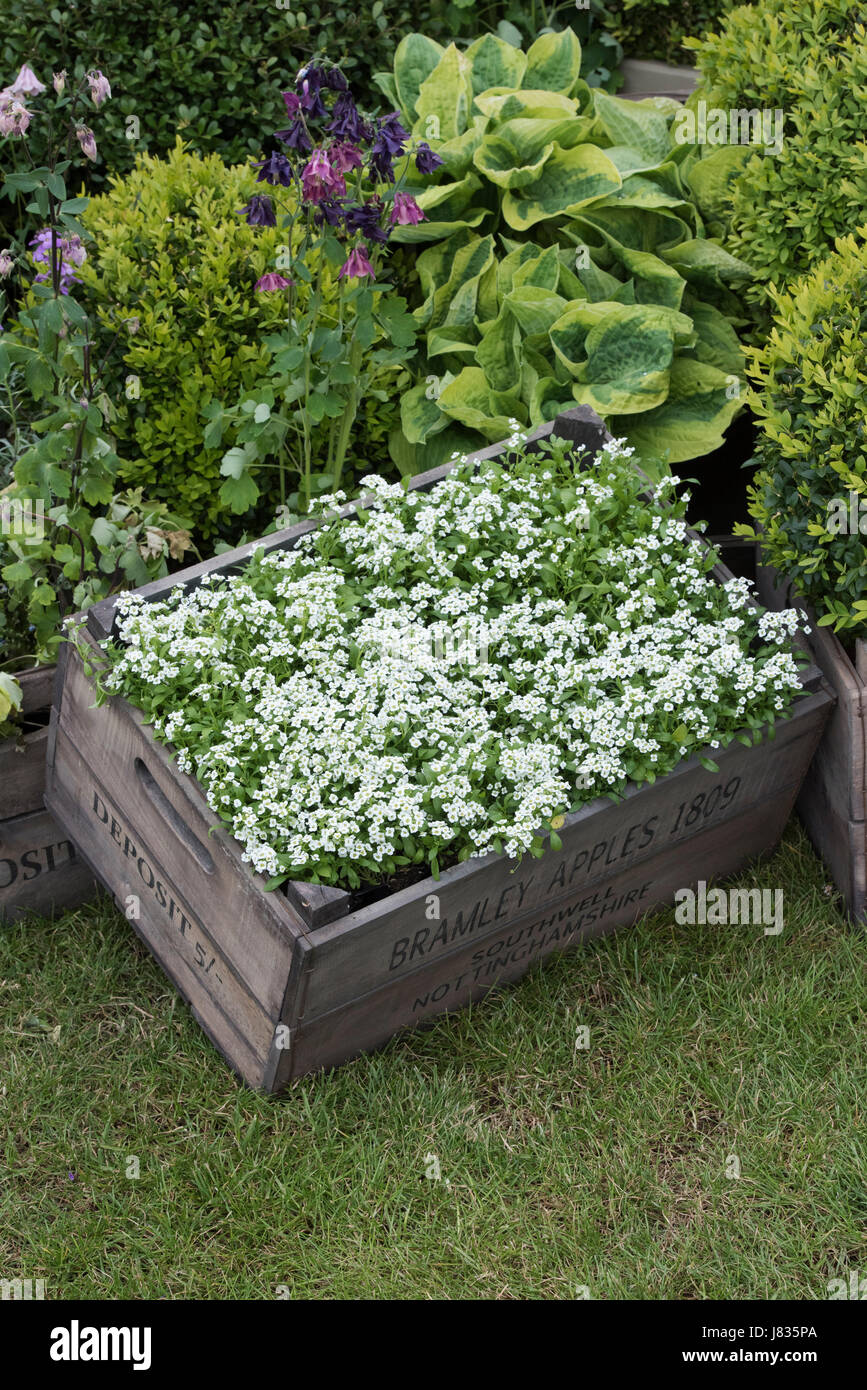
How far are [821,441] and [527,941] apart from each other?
1.15 metres

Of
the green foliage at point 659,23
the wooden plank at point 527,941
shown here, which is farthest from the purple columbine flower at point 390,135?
the green foliage at point 659,23

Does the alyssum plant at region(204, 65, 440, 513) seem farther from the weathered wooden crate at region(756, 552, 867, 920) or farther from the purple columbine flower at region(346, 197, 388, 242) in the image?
the weathered wooden crate at region(756, 552, 867, 920)

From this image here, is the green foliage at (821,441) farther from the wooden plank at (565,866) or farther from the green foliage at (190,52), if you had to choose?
the green foliage at (190,52)

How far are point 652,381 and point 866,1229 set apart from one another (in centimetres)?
183

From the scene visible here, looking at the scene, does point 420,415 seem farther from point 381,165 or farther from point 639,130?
point 639,130

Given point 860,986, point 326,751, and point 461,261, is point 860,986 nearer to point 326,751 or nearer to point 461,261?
point 326,751

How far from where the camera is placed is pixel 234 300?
303 cm

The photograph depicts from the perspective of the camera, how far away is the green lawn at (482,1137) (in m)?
2.23

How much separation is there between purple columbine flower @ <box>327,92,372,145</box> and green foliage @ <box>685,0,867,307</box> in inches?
44.4

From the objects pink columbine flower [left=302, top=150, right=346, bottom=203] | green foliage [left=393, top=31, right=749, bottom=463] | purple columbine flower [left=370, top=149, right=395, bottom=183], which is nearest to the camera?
pink columbine flower [left=302, top=150, right=346, bottom=203]

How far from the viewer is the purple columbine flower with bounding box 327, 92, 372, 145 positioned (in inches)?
97.0

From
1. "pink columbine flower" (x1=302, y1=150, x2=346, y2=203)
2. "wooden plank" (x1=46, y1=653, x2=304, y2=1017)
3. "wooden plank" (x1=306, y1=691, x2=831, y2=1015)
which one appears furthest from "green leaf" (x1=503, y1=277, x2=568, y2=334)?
"wooden plank" (x1=46, y1=653, x2=304, y2=1017)

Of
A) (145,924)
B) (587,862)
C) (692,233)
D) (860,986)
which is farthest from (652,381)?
(145,924)

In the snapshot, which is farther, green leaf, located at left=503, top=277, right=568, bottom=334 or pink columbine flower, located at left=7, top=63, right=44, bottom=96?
green leaf, located at left=503, top=277, right=568, bottom=334
